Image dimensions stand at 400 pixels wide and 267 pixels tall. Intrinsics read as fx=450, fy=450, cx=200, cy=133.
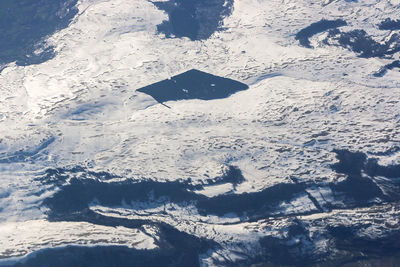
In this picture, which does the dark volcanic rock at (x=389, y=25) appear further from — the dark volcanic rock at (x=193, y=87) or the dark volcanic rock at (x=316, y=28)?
the dark volcanic rock at (x=193, y=87)

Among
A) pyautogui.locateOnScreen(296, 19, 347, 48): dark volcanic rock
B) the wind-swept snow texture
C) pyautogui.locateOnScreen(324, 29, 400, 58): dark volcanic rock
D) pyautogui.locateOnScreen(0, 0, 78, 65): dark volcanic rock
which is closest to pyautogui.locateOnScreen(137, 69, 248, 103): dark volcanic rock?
the wind-swept snow texture

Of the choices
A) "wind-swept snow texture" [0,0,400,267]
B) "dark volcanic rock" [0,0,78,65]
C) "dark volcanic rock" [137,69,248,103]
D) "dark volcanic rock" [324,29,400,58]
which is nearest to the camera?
"wind-swept snow texture" [0,0,400,267]

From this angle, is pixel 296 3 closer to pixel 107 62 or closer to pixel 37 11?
pixel 107 62

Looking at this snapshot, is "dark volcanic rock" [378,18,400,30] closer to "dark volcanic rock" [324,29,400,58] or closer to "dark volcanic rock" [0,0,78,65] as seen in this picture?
"dark volcanic rock" [324,29,400,58]

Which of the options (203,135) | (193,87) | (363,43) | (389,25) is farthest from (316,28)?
(203,135)

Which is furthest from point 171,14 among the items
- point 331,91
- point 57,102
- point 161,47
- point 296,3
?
point 331,91

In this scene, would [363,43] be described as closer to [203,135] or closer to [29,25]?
[203,135]

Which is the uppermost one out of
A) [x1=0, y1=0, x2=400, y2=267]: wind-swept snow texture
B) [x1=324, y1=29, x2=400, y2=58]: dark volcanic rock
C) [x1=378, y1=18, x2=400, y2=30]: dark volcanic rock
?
[x1=378, y1=18, x2=400, y2=30]: dark volcanic rock
